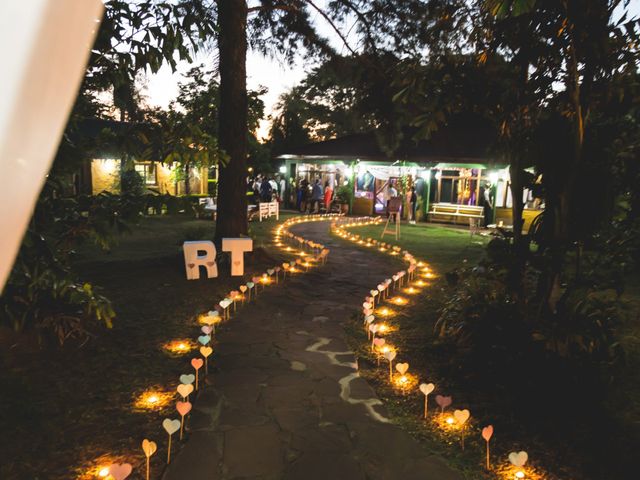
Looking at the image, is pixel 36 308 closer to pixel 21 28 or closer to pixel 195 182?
pixel 21 28

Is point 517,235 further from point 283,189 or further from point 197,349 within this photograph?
point 283,189

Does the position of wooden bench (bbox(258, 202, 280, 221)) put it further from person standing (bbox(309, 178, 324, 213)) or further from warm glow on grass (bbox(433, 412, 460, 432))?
warm glow on grass (bbox(433, 412, 460, 432))

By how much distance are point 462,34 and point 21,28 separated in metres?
5.55

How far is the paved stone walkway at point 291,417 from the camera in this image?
10.2 feet

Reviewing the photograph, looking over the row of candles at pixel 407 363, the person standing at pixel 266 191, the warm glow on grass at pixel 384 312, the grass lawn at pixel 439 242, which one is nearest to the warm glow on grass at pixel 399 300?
the row of candles at pixel 407 363

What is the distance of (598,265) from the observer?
4.76m

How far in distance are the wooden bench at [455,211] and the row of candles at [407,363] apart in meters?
9.91

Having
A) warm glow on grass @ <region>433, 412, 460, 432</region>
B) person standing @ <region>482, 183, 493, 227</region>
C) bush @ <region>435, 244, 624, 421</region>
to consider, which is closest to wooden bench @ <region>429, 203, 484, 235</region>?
person standing @ <region>482, 183, 493, 227</region>

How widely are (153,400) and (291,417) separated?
4.08 feet

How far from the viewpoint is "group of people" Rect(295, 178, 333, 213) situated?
78.6ft

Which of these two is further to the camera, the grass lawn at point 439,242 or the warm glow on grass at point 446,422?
the grass lawn at point 439,242

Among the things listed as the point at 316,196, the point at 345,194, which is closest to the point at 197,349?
the point at 316,196

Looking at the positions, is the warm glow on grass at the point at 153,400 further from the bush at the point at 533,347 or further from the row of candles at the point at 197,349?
the bush at the point at 533,347

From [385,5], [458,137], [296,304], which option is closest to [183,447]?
[296,304]
